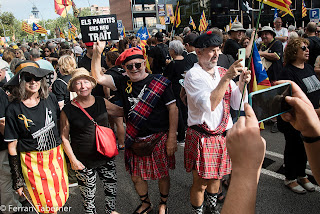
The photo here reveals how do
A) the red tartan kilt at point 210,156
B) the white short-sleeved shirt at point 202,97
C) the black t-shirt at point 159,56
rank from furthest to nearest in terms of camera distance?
the black t-shirt at point 159,56 < the red tartan kilt at point 210,156 < the white short-sleeved shirt at point 202,97

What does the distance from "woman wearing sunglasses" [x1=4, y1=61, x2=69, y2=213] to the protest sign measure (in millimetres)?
926

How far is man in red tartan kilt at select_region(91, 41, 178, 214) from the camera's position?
280 centimetres

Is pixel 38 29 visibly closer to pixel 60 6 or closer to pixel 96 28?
pixel 60 6

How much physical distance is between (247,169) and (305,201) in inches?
108

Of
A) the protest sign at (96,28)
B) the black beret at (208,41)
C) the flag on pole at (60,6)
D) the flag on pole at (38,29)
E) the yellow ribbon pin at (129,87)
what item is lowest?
the yellow ribbon pin at (129,87)

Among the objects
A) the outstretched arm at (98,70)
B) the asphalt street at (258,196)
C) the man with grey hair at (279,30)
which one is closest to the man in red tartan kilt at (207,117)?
the asphalt street at (258,196)

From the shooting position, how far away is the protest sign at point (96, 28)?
3.44m

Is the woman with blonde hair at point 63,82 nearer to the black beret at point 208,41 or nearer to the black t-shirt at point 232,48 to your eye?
the black beret at point 208,41

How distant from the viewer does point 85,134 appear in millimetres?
2771

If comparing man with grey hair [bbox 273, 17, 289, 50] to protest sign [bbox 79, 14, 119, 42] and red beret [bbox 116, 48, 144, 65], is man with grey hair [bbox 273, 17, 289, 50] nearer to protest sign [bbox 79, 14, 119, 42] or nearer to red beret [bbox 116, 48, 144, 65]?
protest sign [bbox 79, 14, 119, 42]

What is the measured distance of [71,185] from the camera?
4020 mm

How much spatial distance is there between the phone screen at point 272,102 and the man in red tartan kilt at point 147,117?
160cm

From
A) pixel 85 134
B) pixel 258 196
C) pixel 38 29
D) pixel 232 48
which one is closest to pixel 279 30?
pixel 232 48

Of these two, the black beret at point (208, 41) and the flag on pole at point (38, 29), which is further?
the flag on pole at point (38, 29)
